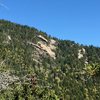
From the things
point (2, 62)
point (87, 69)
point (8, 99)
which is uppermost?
point (8, 99)

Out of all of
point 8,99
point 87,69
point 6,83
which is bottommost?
point 6,83

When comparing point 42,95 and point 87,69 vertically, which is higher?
point 42,95

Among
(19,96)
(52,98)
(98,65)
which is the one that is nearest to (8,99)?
(19,96)

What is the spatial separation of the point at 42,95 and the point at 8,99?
8.75 meters

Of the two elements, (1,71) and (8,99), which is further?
(8,99)

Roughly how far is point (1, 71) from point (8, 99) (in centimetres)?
8339

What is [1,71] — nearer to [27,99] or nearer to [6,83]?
[6,83]

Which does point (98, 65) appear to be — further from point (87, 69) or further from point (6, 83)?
point (6, 83)

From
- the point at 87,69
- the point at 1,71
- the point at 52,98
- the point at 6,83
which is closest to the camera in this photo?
the point at 6,83

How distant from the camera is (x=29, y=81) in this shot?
351 inches

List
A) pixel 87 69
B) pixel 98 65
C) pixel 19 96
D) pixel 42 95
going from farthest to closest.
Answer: pixel 19 96
pixel 42 95
pixel 98 65
pixel 87 69

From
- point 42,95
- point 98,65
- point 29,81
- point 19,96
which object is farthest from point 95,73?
point 19,96

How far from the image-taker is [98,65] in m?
14.0

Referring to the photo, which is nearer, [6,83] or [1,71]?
[6,83]
